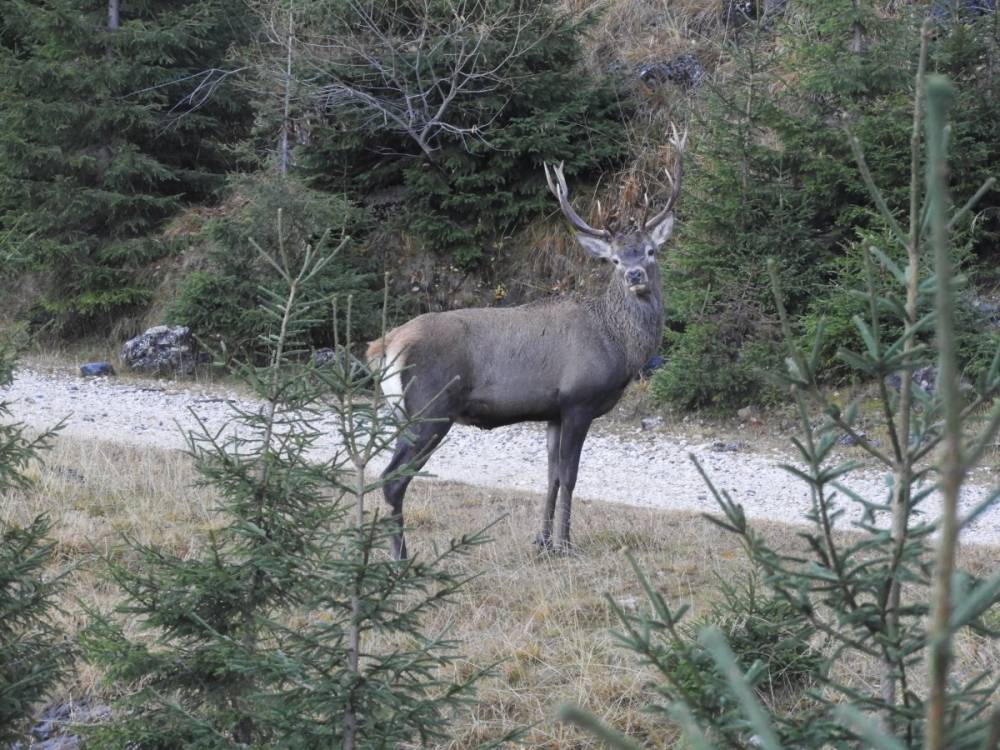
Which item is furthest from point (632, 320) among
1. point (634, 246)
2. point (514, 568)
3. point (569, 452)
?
point (514, 568)

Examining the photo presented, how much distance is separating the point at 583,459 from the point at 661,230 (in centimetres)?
390

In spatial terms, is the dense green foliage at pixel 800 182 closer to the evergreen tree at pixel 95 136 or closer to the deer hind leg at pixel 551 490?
the deer hind leg at pixel 551 490

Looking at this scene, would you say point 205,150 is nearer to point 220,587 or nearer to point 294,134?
point 294,134

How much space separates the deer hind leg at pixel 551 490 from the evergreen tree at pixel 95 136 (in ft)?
41.2

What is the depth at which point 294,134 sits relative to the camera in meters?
19.7

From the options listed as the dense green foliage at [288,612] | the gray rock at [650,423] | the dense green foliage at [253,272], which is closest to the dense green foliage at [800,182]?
the gray rock at [650,423]

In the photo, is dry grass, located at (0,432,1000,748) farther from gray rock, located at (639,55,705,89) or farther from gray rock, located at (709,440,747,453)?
gray rock, located at (639,55,705,89)

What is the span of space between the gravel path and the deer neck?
1.07 meters

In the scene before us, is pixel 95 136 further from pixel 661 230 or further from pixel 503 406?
pixel 503 406

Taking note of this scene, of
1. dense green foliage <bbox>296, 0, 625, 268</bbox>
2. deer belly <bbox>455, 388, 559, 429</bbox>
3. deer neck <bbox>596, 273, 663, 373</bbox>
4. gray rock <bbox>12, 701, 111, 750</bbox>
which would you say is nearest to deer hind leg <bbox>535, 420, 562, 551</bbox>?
deer belly <bbox>455, 388, 559, 429</bbox>

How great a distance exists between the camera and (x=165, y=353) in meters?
16.6

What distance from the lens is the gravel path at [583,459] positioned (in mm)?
9453

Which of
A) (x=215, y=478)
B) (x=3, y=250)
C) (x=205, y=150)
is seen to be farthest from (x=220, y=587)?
(x=205, y=150)

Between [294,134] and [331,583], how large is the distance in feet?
57.9
